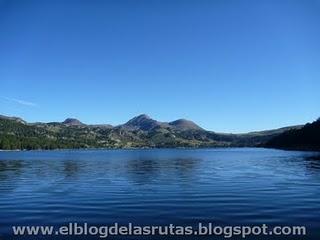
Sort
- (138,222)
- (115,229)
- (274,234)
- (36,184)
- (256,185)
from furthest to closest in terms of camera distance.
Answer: (36,184)
(256,185)
(138,222)
(115,229)
(274,234)

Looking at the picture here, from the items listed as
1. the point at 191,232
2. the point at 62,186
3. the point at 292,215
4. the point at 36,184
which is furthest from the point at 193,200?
the point at 36,184

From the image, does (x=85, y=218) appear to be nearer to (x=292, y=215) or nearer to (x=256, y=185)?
(x=292, y=215)

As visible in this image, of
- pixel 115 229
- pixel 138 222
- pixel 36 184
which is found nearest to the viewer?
pixel 115 229

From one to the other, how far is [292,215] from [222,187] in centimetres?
2427

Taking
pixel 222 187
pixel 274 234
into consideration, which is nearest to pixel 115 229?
pixel 274 234

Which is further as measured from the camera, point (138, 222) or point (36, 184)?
point (36, 184)

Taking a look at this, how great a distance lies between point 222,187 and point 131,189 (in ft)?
38.6

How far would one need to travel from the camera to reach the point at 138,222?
1412 inches

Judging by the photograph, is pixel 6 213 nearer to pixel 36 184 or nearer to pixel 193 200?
pixel 193 200

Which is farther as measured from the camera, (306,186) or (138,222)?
(306,186)

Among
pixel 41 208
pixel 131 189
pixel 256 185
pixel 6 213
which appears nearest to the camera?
pixel 6 213

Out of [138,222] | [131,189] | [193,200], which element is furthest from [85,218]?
[131,189]

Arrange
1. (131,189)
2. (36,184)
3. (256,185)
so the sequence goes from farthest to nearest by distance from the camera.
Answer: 1. (36,184)
2. (256,185)
3. (131,189)

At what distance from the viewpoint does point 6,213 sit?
135 ft
